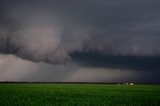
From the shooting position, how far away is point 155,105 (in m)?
21.9

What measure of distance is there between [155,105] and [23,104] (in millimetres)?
9899

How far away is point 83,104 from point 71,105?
1024 mm

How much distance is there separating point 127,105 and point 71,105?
4256 millimetres

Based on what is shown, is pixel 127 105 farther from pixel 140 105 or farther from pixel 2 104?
pixel 2 104

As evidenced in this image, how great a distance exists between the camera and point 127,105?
71.7 ft

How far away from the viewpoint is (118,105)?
21.7 metres

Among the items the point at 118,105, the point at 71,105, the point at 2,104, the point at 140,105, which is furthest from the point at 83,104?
the point at 2,104

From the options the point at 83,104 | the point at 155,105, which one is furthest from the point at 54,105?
the point at 155,105

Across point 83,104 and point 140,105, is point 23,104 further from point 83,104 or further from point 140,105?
point 140,105

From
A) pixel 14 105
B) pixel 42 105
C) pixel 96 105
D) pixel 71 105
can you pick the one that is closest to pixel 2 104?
pixel 14 105

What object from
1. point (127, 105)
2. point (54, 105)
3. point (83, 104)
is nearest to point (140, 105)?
point (127, 105)

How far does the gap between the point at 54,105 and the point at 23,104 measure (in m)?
2.33

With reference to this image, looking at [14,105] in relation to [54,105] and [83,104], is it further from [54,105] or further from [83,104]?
[83,104]

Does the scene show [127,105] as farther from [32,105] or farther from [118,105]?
[32,105]
